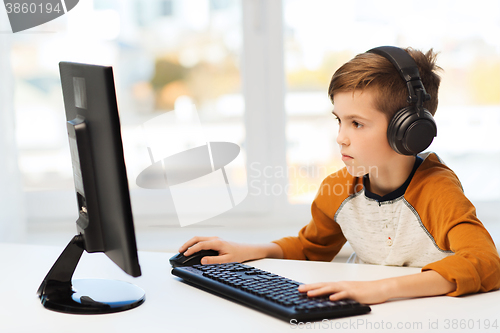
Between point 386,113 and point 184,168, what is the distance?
103 centimetres

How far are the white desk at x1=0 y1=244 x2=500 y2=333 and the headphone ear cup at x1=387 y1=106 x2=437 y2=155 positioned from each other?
0.79 ft

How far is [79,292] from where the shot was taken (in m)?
0.87

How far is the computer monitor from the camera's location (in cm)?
73

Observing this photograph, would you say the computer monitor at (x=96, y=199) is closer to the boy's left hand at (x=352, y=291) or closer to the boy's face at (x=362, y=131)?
the boy's left hand at (x=352, y=291)

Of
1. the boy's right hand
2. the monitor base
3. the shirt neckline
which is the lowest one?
the boy's right hand

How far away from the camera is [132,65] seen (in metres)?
1.91

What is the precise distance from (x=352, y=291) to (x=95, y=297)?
414mm

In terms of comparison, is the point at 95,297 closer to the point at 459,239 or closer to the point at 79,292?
the point at 79,292

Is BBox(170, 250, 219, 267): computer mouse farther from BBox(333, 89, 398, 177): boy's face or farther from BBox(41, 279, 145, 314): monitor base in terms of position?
BBox(333, 89, 398, 177): boy's face

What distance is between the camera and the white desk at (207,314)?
71 cm

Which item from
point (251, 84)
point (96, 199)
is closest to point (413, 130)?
point (96, 199)

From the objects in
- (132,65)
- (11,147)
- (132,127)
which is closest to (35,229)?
(11,147)

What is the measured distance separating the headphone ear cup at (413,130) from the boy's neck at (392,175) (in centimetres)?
17

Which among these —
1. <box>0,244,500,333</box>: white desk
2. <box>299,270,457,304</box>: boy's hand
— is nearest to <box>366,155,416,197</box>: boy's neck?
<box>0,244,500,333</box>: white desk
